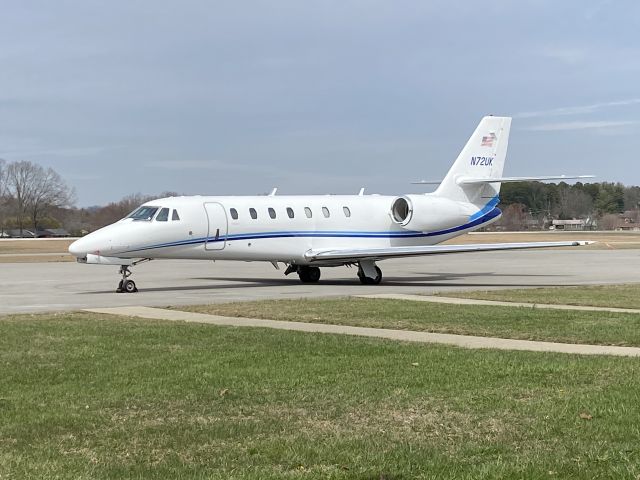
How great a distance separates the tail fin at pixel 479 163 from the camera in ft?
95.8

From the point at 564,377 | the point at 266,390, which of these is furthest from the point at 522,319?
the point at 266,390

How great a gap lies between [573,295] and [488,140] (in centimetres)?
1111

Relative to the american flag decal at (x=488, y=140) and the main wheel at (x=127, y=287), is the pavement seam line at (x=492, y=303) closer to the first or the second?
the main wheel at (x=127, y=287)

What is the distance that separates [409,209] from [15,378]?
19.8m

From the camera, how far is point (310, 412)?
7316mm

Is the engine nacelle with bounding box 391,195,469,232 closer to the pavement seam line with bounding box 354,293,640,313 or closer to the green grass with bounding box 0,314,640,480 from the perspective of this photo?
the pavement seam line with bounding box 354,293,640,313

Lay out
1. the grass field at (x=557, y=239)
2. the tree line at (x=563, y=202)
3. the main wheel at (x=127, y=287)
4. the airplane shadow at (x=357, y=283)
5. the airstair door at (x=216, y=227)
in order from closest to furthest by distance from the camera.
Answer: the main wheel at (x=127, y=287) < the airstair door at (x=216, y=227) < the airplane shadow at (x=357, y=283) < the grass field at (x=557, y=239) < the tree line at (x=563, y=202)

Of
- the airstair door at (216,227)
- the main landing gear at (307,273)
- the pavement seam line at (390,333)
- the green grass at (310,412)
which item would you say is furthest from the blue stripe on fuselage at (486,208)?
the green grass at (310,412)

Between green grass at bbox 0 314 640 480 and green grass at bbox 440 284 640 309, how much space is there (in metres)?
7.63

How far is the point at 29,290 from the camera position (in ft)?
75.8

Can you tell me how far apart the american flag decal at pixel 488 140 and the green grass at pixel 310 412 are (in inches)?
755

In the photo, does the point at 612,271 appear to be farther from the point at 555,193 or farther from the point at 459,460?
the point at 555,193

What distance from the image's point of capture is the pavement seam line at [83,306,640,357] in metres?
11.0

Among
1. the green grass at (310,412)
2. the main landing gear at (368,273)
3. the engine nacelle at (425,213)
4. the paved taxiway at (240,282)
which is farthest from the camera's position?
the engine nacelle at (425,213)
